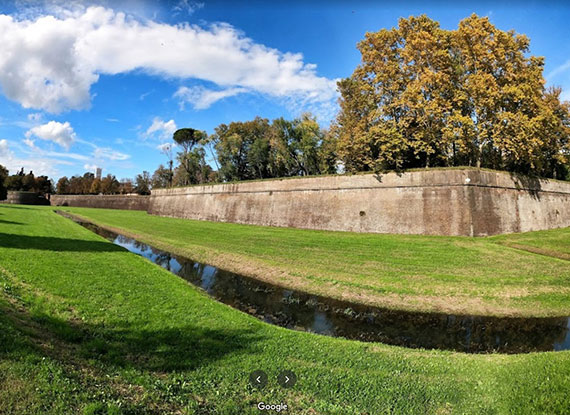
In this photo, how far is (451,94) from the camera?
861 inches

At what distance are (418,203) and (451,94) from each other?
806cm

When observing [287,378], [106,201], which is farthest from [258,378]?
[106,201]

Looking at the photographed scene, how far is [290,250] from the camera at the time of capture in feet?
56.0

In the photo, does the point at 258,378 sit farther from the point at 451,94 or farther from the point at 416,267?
the point at 451,94

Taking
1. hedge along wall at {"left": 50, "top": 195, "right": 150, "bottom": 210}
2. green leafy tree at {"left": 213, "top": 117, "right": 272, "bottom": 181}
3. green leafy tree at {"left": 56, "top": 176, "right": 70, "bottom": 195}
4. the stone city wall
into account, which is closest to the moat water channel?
green leafy tree at {"left": 213, "top": 117, "right": 272, "bottom": 181}

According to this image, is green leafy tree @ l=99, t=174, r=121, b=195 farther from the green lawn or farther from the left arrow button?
the left arrow button

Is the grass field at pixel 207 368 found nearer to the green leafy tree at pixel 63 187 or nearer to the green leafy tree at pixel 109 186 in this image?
the green leafy tree at pixel 109 186

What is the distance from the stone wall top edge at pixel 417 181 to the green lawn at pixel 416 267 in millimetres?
3797

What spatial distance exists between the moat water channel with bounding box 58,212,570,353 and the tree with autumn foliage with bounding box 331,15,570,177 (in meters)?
14.1

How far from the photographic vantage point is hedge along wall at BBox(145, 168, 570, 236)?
1967cm

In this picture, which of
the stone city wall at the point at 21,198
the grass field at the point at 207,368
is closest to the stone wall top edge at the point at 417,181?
the grass field at the point at 207,368

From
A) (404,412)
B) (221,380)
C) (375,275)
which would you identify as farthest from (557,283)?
(221,380)

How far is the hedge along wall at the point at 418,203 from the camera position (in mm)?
19672

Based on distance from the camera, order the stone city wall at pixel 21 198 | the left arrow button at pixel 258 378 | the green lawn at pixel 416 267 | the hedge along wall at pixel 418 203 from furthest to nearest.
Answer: the stone city wall at pixel 21 198 → the hedge along wall at pixel 418 203 → the green lawn at pixel 416 267 → the left arrow button at pixel 258 378
